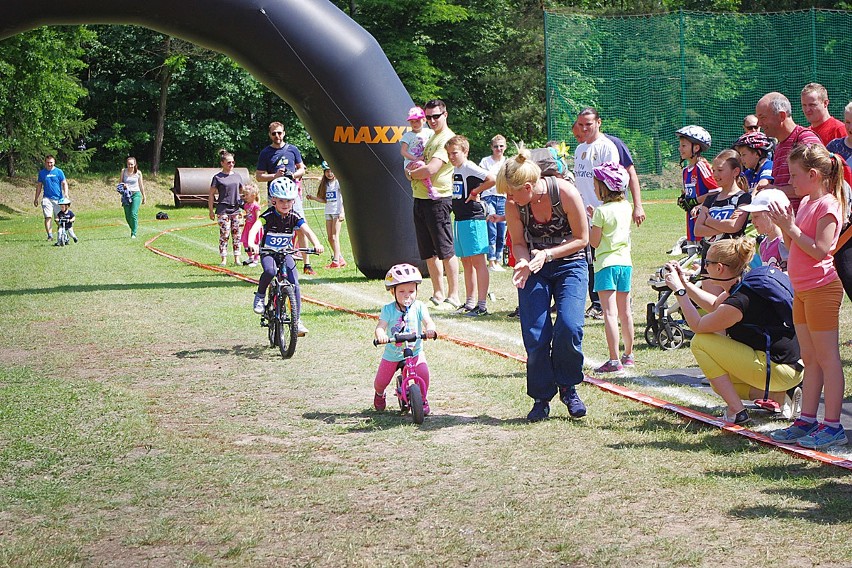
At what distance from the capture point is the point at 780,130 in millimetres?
7707

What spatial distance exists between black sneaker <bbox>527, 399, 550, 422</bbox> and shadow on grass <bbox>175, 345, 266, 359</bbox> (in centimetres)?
336

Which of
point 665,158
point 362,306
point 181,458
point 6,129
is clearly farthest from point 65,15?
Result: point 6,129

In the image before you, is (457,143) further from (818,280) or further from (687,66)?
(687,66)

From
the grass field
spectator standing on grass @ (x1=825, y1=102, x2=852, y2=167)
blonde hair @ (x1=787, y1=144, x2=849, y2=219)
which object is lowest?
the grass field

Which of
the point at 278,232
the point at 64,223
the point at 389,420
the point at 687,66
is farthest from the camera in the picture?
the point at 687,66

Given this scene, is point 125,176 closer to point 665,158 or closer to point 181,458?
point 665,158

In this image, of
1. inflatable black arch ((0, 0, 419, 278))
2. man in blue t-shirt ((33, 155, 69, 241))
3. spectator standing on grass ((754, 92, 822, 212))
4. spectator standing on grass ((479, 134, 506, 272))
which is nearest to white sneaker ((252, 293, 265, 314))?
spectator standing on grass ((754, 92, 822, 212))

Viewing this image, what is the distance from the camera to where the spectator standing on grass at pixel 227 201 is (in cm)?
1827

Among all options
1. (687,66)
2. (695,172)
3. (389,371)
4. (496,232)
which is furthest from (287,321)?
(687,66)

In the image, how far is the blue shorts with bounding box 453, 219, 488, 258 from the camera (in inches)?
465

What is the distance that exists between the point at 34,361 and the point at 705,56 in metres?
28.9

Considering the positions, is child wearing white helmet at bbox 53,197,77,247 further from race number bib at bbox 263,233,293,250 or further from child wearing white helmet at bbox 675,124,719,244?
child wearing white helmet at bbox 675,124,719,244

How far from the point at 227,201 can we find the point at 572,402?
1280cm

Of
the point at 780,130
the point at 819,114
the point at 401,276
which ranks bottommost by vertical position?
the point at 401,276
